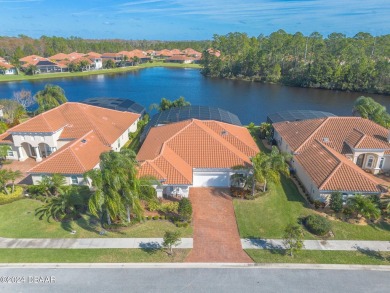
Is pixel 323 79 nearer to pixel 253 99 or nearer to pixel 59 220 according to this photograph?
pixel 253 99

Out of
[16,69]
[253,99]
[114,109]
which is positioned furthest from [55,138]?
[16,69]

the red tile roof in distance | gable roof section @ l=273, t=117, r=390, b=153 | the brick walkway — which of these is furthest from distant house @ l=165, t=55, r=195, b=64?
the brick walkway

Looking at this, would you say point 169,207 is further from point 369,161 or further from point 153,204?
point 369,161

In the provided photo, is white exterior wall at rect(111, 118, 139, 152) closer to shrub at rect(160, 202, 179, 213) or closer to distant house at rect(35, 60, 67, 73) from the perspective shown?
shrub at rect(160, 202, 179, 213)

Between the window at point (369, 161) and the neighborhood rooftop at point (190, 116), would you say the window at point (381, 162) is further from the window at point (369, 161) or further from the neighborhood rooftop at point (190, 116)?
the neighborhood rooftop at point (190, 116)

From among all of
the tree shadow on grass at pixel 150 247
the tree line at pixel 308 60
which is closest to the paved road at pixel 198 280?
the tree shadow on grass at pixel 150 247

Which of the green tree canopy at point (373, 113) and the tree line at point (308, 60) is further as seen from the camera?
the tree line at point (308, 60)
